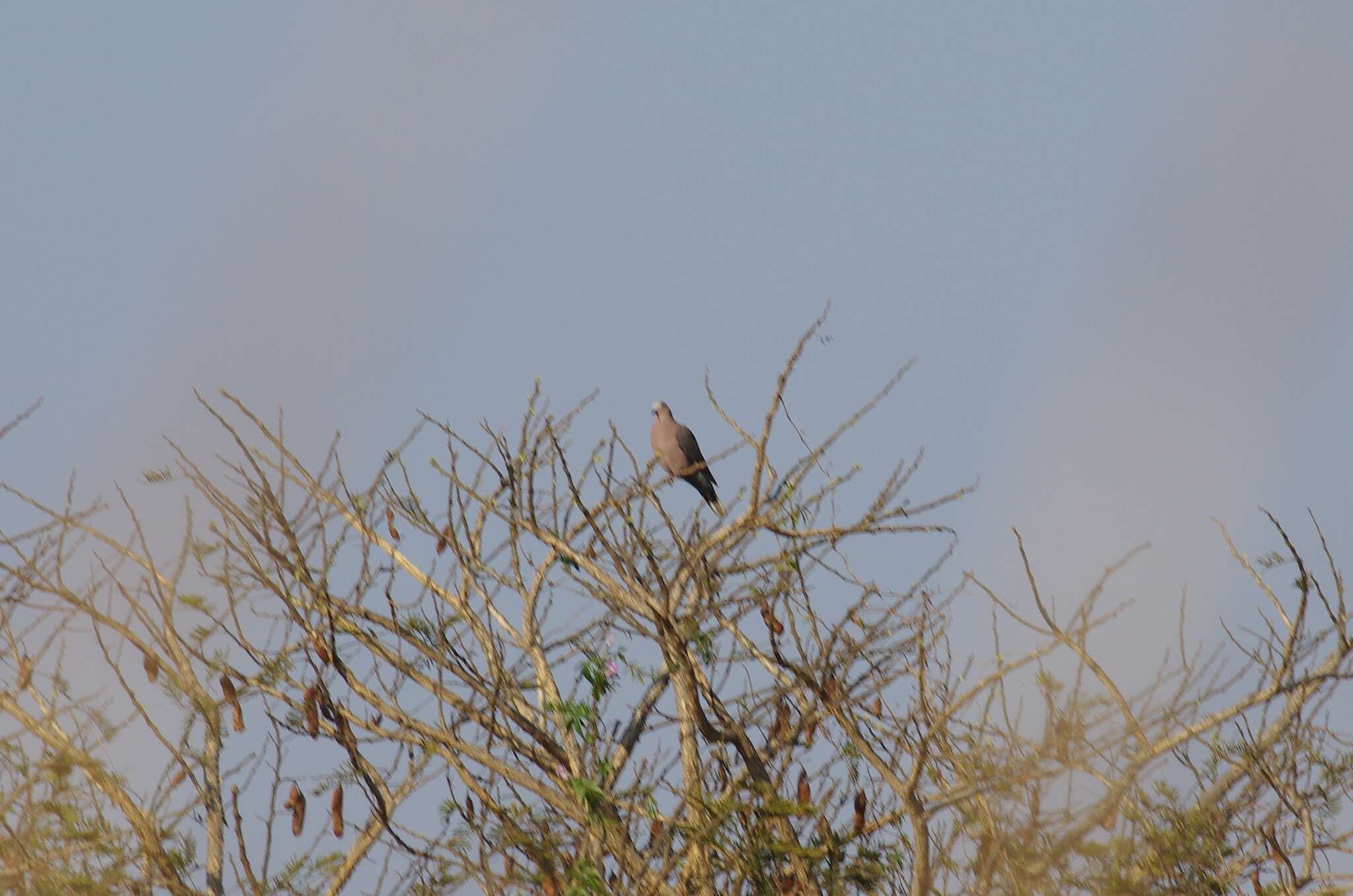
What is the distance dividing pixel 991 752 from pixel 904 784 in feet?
3.20

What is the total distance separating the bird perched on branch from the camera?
412 inches

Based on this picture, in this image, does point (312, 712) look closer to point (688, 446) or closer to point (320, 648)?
point (320, 648)

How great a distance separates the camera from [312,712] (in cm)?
571

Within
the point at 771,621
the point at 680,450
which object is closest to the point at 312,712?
the point at 771,621

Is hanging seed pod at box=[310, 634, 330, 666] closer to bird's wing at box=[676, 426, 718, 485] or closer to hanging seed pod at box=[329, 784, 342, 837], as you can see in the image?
hanging seed pod at box=[329, 784, 342, 837]

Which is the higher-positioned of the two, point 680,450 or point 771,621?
point 680,450

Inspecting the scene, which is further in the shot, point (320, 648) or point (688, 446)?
point (688, 446)

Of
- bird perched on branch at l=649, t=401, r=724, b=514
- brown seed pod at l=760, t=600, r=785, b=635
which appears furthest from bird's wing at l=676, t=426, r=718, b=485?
brown seed pod at l=760, t=600, r=785, b=635

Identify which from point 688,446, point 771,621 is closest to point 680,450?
point 688,446

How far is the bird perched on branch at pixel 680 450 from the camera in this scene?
34.3 ft

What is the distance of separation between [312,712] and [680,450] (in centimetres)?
528

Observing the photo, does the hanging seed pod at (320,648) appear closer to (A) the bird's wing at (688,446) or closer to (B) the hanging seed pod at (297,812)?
(B) the hanging seed pod at (297,812)

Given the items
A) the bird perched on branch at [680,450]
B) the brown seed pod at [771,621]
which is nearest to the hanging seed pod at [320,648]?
the brown seed pod at [771,621]

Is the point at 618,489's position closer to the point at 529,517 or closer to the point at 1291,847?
the point at 529,517
